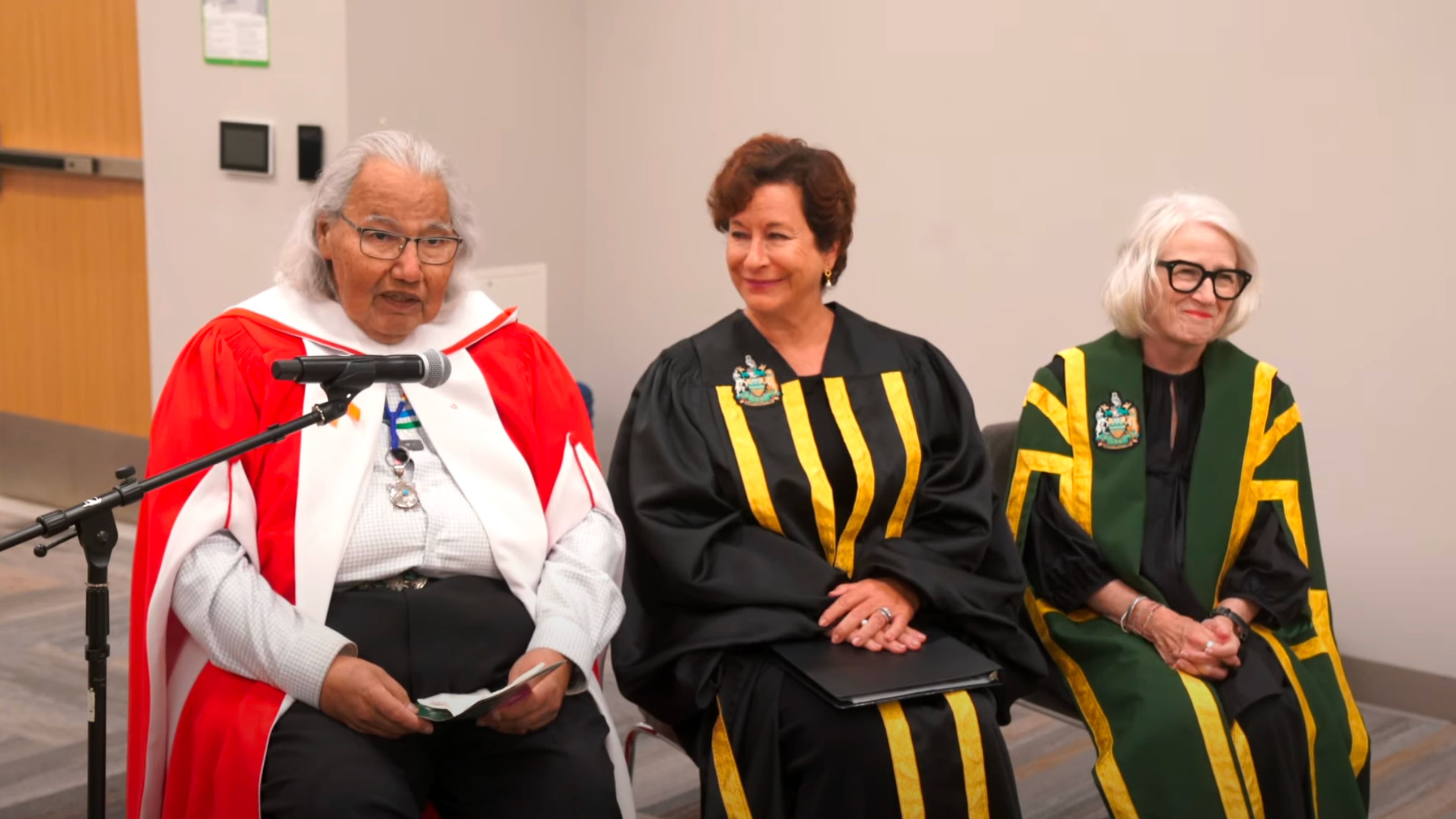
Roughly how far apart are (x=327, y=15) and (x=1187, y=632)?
310 cm

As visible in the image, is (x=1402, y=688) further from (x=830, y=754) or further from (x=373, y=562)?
(x=373, y=562)

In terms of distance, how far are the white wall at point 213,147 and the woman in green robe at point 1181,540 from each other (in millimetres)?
2570

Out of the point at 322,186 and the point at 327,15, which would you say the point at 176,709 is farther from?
the point at 327,15

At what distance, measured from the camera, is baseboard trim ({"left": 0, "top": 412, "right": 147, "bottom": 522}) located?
5387mm

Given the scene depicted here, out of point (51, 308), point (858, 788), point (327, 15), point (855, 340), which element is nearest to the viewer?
point (858, 788)

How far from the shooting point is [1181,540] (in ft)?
9.34

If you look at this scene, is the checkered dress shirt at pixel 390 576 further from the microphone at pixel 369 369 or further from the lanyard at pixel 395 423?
the microphone at pixel 369 369

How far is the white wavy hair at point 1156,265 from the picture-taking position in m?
2.88

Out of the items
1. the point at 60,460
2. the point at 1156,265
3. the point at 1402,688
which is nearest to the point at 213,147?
the point at 60,460

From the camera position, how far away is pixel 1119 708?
2668 millimetres

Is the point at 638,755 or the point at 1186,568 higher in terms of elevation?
the point at 1186,568

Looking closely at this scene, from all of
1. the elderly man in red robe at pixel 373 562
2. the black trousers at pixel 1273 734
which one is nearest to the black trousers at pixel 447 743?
the elderly man in red robe at pixel 373 562

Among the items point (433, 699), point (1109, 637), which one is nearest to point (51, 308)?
Answer: point (433, 699)

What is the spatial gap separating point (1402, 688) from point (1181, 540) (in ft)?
4.84
